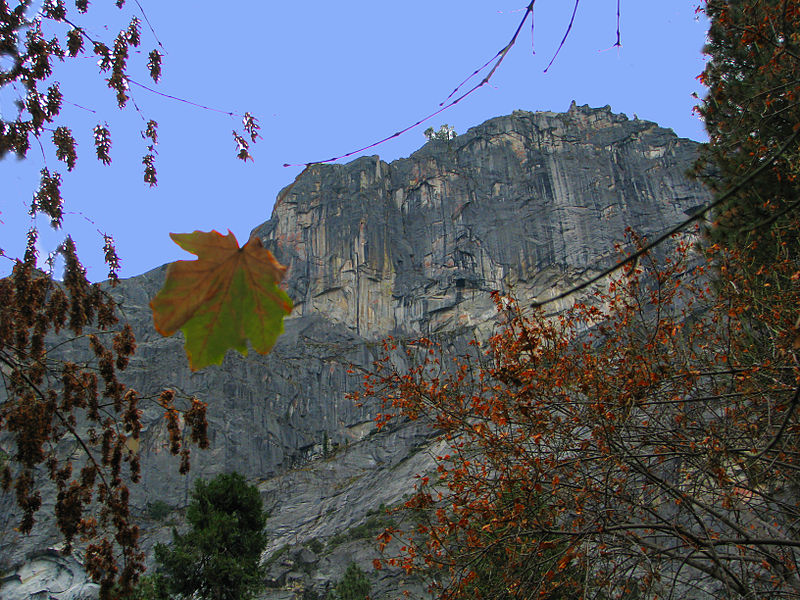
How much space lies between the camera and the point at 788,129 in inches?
252

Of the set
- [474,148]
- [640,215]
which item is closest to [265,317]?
[640,215]

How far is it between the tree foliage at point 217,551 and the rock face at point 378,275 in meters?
20.9

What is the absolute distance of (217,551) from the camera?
13742mm

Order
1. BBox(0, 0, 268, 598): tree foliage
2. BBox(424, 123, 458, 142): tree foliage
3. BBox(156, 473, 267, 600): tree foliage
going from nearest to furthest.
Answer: BBox(0, 0, 268, 598): tree foliage
BBox(156, 473, 267, 600): tree foliage
BBox(424, 123, 458, 142): tree foliage

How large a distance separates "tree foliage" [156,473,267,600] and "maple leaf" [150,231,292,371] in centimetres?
1410

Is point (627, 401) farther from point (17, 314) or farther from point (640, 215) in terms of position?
point (640, 215)

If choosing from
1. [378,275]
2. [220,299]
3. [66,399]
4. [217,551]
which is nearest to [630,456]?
[220,299]

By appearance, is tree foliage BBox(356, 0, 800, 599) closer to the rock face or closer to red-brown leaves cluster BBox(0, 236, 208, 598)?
red-brown leaves cluster BBox(0, 236, 208, 598)

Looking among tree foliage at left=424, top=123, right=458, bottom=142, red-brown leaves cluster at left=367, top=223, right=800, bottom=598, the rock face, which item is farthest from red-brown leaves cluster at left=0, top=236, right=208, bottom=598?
tree foliage at left=424, top=123, right=458, bottom=142

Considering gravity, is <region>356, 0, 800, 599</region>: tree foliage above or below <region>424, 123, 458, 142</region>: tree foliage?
below

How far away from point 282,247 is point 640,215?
3151 cm

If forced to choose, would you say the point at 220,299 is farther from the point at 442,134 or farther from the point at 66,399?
the point at 442,134

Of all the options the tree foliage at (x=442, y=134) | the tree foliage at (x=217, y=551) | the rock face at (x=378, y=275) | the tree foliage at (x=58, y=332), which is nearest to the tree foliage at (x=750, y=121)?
the tree foliage at (x=58, y=332)

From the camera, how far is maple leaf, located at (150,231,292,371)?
1125mm
